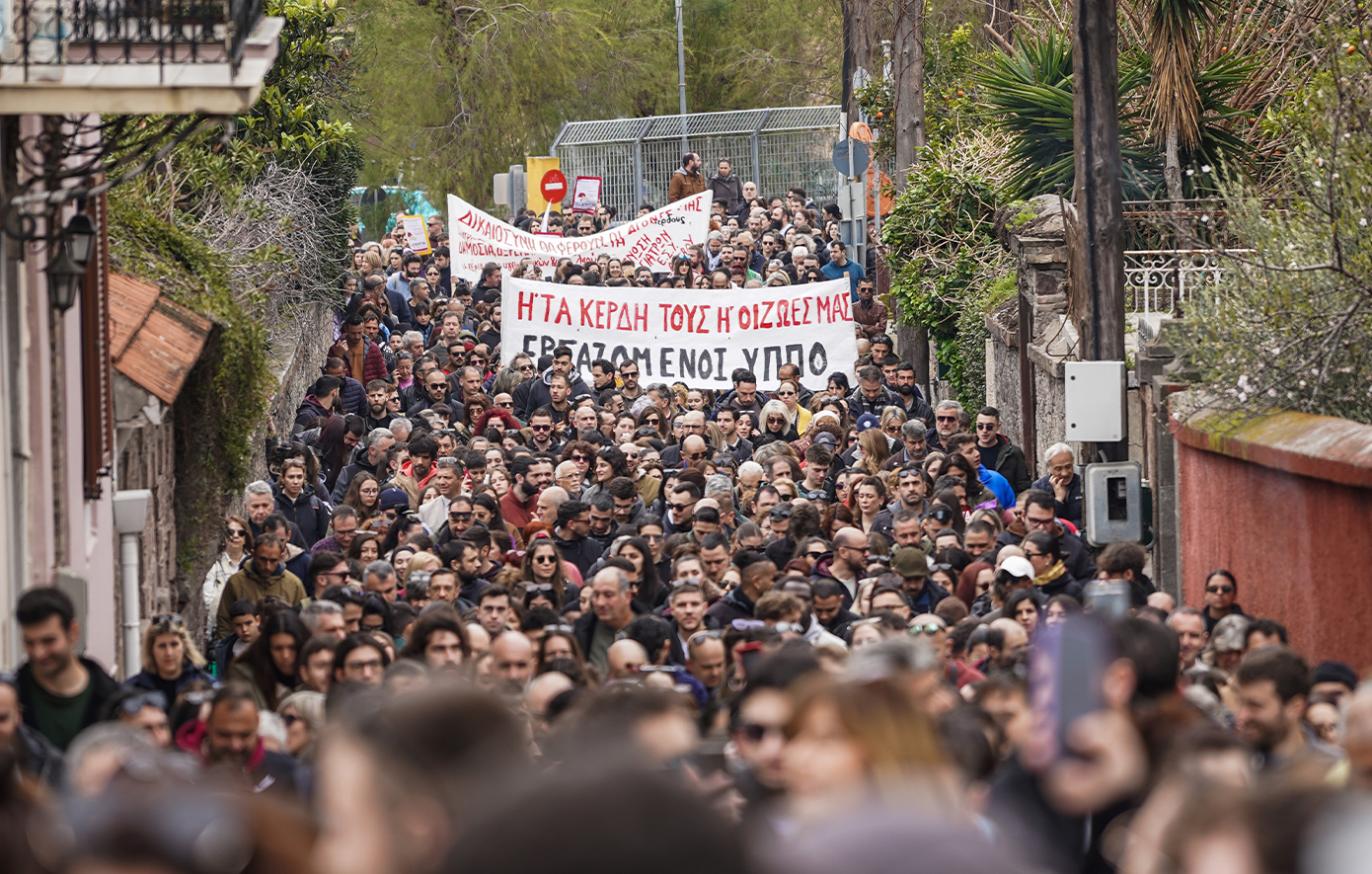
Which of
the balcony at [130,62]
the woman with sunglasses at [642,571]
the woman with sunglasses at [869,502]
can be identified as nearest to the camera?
the balcony at [130,62]

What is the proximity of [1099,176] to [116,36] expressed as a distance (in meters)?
7.81

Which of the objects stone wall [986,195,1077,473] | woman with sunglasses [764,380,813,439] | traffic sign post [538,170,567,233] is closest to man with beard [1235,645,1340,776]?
stone wall [986,195,1077,473]

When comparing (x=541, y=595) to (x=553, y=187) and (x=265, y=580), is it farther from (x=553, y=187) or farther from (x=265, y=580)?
(x=553, y=187)

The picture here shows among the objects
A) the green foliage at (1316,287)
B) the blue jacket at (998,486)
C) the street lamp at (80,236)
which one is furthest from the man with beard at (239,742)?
the blue jacket at (998,486)

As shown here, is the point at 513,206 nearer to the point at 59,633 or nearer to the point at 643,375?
the point at 643,375

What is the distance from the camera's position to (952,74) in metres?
33.6

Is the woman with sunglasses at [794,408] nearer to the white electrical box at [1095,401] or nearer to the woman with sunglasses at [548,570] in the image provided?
the white electrical box at [1095,401]

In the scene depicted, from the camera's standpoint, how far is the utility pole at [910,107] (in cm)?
2762

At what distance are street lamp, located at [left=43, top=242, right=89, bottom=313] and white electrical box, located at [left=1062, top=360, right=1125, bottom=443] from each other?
22.2ft

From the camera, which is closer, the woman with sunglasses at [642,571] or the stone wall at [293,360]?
the woman with sunglasses at [642,571]

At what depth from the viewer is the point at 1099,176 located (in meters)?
14.1

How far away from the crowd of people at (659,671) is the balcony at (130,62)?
2111 millimetres

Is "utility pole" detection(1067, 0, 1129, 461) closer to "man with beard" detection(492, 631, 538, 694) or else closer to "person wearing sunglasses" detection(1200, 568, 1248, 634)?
"person wearing sunglasses" detection(1200, 568, 1248, 634)

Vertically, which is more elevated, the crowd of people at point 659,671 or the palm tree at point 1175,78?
the palm tree at point 1175,78
